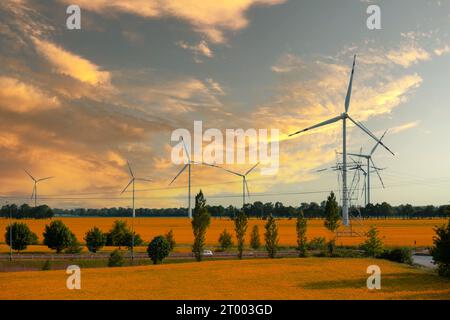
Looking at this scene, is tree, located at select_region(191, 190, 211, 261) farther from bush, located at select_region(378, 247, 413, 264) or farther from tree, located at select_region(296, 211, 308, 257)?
bush, located at select_region(378, 247, 413, 264)

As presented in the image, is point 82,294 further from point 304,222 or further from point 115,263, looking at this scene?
point 304,222

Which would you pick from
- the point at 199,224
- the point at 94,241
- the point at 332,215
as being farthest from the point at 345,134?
the point at 94,241

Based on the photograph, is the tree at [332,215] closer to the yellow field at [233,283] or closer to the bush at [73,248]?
the yellow field at [233,283]

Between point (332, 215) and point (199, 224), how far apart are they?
32241 millimetres

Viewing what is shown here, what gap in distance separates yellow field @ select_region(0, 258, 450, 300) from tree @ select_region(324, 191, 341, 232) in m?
30.9

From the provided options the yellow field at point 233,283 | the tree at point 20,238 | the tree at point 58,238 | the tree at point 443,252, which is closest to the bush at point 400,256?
the yellow field at point 233,283

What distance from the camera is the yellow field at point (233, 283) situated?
45688 mm

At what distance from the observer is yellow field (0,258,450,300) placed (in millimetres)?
45688

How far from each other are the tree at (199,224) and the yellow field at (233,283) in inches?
709

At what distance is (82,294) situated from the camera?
4641 centimetres

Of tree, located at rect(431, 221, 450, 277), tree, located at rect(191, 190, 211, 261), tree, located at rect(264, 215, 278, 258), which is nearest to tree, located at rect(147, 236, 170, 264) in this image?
tree, located at rect(191, 190, 211, 261)

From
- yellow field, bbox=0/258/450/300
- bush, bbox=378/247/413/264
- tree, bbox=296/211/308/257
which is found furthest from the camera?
tree, bbox=296/211/308/257

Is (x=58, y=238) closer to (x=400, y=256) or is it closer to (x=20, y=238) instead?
(x=20, y=238)
